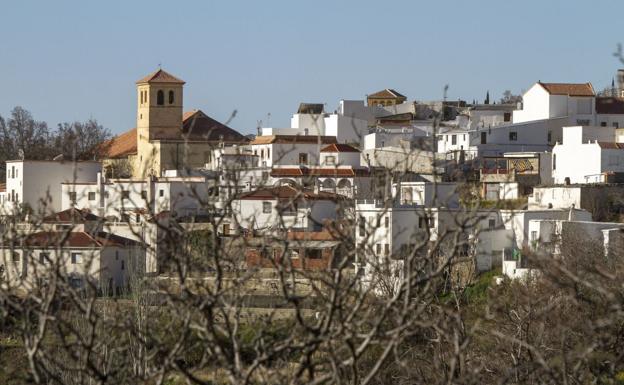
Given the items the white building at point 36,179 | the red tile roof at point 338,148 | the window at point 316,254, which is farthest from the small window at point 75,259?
the red tile roof at point 338,148

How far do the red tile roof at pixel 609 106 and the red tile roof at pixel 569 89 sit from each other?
1.29 ft

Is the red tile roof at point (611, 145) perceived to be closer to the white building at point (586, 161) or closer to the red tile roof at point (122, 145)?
the white building at point (586, 161)

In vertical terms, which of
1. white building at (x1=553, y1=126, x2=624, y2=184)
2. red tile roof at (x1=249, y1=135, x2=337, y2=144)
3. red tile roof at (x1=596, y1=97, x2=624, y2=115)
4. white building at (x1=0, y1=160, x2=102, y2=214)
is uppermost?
red tile roof at (x1=596, y1=97, x2=624, y2=115)

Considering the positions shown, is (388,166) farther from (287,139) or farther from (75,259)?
(287,139)

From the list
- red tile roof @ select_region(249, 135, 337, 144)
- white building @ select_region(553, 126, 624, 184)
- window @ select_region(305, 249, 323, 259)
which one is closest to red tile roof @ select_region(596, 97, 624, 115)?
white building @ select_region(553, 126, 624, 184)

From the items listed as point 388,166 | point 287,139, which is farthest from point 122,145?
point 388,166

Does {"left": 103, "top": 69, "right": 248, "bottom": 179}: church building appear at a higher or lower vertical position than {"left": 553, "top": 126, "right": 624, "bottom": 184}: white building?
higher

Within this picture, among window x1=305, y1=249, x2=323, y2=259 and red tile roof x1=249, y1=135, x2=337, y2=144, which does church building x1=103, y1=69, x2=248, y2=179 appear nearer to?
red tile roof x1=249, y1=135, x2=337, y2=144

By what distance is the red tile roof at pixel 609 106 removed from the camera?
5397cm

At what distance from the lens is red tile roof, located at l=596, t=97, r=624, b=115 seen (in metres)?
54.0

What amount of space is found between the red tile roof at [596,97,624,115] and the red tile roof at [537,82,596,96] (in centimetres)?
39

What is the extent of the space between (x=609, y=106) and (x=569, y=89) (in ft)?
4.77

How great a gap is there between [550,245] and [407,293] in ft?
80.4

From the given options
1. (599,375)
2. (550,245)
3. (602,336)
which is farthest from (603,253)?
(602,336)
